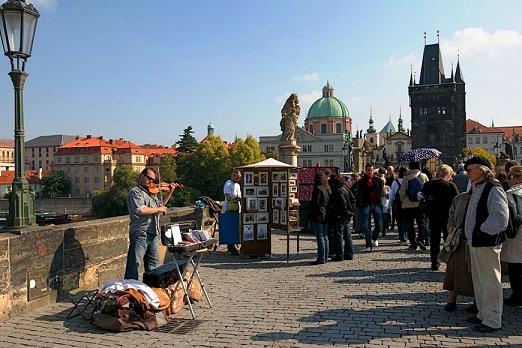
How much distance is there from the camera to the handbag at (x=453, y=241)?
6259 millimetres

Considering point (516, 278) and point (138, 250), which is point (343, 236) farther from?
point (138, 250)

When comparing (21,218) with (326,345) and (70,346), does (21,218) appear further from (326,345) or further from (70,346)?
(326,345)

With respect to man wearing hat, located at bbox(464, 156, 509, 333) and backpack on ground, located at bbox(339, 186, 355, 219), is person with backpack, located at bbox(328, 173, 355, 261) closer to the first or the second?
backpack on ground, located at bbox(339, 186, 355, 219)

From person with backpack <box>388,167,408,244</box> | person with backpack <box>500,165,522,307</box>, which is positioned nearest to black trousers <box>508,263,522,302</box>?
person with backpack <box>500,165,522,307</box>

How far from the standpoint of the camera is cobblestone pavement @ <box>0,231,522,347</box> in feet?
17.3

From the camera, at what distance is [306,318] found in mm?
6105

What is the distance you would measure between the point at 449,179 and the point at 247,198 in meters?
4.27

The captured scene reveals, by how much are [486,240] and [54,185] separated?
106524 millimetres

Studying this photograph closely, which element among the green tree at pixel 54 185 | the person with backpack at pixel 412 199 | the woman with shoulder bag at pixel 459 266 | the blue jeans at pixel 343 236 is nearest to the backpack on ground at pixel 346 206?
the blue jeans at pixel 343 236

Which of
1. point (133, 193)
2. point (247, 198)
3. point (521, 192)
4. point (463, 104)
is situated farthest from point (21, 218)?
point (463, 104)

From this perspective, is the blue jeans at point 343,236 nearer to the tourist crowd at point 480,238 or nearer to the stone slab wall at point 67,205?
the tourist crowd at point 480,238

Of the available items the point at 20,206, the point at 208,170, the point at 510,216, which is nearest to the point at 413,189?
the point at 510,216

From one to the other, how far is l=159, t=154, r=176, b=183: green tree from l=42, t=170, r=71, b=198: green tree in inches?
1396

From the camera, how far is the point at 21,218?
6.80 metres
